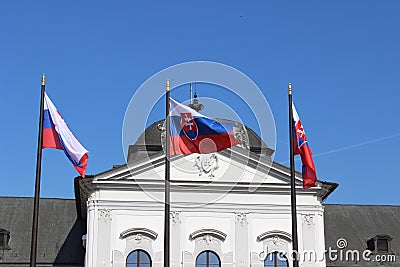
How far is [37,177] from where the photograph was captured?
21641 mm

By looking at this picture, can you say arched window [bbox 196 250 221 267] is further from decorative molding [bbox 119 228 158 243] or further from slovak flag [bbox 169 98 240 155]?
slovak flag [bbox 169 98 240 155]

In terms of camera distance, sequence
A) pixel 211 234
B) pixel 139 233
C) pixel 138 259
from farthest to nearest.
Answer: pixel 211 234, pixel 139 233, pixel 138 259

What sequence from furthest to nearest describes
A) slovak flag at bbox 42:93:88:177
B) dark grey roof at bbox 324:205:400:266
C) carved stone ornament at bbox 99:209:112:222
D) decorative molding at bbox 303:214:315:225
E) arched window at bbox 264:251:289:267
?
1. dark grey roof at bbox 324:205:400:266
2. decorative molding at bbox 303:214:315:225
3. arched window at bbox 264:251:289:267
4. carved stone ornament at bbox 99:209:112:222
5. slovak flag at bbox 42:93:88:177

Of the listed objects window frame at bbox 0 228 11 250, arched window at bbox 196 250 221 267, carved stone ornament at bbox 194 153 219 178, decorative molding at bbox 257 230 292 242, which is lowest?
arched window at bbox 196 250 221 267

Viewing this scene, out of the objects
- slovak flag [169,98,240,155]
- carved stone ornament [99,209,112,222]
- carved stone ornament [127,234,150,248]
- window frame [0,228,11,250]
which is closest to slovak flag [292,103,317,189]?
slovak flag [169,98,240,155]

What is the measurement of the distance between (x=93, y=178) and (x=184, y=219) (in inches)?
205

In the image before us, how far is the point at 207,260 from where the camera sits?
117ft

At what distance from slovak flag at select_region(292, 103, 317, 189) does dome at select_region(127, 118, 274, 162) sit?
1424cm

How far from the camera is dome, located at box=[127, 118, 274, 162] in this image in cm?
3919

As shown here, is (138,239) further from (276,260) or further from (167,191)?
(167,191)

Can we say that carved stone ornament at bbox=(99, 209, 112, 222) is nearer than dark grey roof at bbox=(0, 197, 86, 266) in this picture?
Yes

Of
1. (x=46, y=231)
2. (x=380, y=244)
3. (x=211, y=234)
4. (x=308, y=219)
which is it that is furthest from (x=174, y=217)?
(x=380, y=244)

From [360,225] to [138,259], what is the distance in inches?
727

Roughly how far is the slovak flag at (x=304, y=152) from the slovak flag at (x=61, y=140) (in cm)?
741
